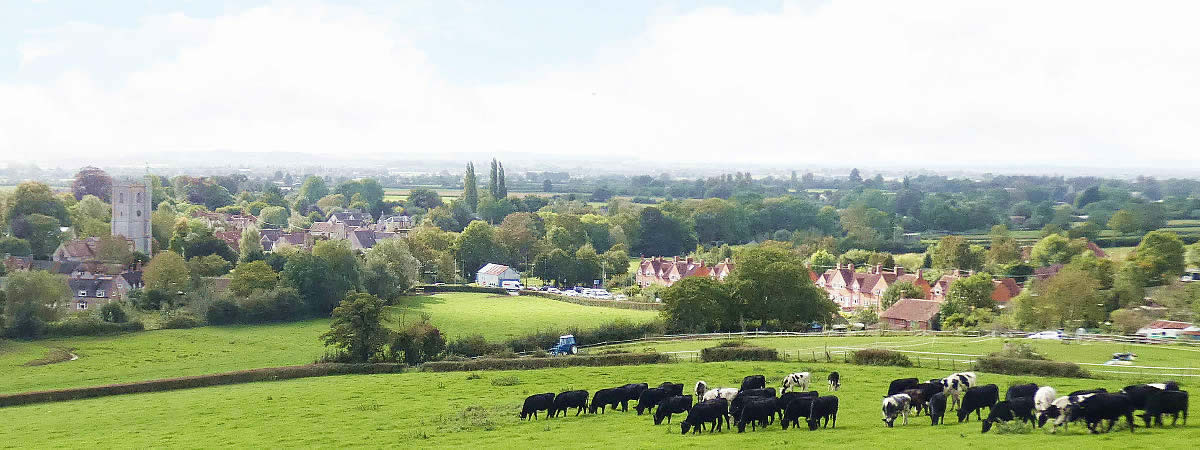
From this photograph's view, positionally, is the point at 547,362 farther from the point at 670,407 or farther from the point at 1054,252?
the point at 1054,252

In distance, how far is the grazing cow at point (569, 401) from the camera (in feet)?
82.8

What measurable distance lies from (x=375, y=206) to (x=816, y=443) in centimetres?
15249

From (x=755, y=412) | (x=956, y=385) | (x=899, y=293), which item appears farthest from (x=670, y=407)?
(x=899, y=293)

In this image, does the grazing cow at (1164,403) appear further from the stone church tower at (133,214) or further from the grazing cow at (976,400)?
the stone church tower at (133,214)

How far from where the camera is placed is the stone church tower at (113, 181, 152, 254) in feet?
259

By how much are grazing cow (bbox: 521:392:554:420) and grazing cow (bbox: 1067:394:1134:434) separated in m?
12.1

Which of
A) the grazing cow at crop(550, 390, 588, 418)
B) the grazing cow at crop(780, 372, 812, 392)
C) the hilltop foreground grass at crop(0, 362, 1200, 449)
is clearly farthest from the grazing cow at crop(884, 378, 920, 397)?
the grazing cow at crop(550, 390, 588, 418)

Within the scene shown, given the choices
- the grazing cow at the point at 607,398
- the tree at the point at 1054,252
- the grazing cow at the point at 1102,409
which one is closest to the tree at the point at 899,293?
the tree at the point at 1054,252

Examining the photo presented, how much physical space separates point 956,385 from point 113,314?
1716 inches

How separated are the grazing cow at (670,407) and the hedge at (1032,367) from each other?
1136 cm

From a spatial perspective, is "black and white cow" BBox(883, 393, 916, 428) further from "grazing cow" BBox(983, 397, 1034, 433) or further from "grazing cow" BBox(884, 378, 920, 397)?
"grazing cow" BBox(884, 378, 920, 397)

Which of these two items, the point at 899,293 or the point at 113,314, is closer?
the point at 113,314

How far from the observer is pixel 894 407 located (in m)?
21.3

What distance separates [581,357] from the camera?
120 feet
